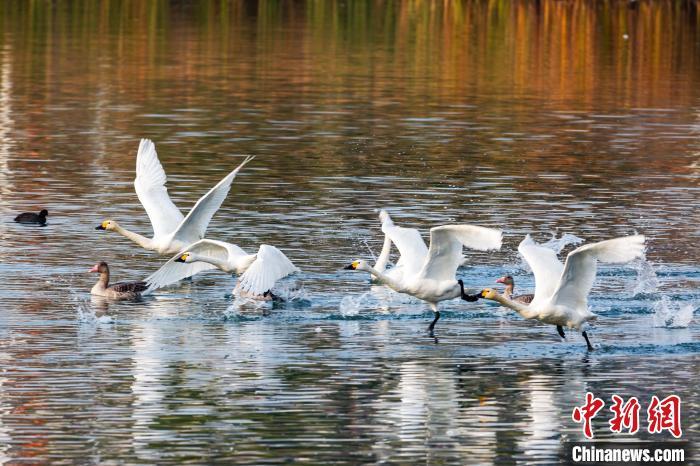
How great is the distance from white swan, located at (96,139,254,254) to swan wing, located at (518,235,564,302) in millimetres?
4469

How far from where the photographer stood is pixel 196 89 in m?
46.4

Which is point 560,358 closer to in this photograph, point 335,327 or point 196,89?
→ point 335,327

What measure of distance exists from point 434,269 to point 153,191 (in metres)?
5.67

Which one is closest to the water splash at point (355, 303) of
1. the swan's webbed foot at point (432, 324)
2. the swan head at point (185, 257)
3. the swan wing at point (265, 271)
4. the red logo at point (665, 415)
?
the swan wing at point (265, 271)

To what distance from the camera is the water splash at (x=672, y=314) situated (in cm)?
1945

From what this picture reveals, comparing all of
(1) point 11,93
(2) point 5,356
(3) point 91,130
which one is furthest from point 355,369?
(1) point 11,93

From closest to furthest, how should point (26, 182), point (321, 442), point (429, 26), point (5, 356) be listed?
1. point (321, 442)
2. point (5, 356)
3. point (26, 182)
4. point (429, 26)

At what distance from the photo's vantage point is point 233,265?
20625mm

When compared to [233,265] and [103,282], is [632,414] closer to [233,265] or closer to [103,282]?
[233,265]

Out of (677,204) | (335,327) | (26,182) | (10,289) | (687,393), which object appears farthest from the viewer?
(26,182)

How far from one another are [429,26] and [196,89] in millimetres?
24284

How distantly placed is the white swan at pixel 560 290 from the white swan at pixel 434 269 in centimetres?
76

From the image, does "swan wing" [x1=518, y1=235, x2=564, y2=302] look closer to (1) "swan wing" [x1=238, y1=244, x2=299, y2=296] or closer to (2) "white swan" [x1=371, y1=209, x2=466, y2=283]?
(2) "white swan" [x1=371, y1=209, x2=466, y2=283]

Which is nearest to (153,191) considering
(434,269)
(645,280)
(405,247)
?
(405,247)
